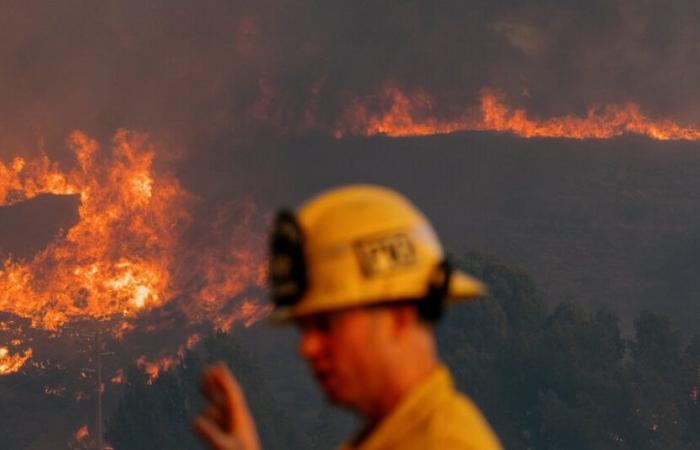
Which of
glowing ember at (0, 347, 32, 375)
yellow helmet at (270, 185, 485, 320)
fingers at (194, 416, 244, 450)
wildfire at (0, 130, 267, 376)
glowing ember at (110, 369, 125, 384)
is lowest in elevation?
glowing ember at (110, 369, 125, 384)

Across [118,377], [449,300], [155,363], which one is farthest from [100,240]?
[449,300]

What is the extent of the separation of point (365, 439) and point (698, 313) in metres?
138

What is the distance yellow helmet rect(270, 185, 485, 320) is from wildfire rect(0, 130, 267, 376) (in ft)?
411

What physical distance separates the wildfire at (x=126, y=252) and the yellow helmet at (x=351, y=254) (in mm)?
125379

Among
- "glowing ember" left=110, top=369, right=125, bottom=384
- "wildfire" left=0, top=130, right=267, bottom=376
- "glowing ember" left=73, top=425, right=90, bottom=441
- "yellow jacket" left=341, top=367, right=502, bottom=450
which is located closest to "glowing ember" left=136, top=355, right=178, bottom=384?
"glowing ember" left=110, top=369, right=125, bottom=384

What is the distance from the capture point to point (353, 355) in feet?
12.5

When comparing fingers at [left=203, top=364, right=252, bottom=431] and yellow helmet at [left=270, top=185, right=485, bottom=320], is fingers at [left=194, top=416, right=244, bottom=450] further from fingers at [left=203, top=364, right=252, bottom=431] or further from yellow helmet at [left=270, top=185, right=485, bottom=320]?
yellow helmet at [left=270, top=185, right=485, bottom=320]

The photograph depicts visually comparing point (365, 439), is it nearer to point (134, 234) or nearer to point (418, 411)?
point (418, 411)

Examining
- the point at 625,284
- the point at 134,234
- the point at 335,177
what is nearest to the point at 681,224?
the point at 625,284

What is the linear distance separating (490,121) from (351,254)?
503 feet

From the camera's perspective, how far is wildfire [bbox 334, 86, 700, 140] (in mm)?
150375

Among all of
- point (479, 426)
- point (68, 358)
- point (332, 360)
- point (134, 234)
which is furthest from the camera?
point (134, 234)

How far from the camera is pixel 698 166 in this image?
155 metres

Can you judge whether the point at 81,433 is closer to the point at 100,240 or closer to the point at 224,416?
the point at 100,240
